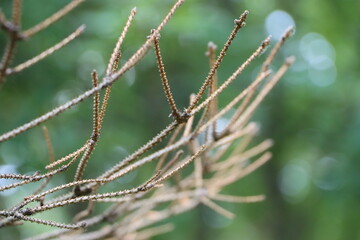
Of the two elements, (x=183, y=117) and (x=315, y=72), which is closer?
(x=183, y=117)

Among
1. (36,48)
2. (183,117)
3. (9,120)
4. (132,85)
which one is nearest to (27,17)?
(36,48)

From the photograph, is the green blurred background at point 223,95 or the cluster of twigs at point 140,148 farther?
the green blurred background at point 223,95

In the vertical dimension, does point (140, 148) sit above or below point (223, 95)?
below

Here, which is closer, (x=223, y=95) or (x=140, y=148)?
(x=140, y=148)

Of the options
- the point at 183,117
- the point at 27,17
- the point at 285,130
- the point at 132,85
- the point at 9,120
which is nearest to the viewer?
the point at 183,117

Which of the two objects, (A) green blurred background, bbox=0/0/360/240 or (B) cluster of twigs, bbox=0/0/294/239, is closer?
(B) cluster of twigs, bbox=0/0/294/239

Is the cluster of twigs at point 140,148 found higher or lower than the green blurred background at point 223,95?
lower

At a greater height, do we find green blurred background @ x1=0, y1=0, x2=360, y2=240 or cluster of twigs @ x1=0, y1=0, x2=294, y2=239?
green blurred background @ x1=0, y1=0, x2=360, y2=240

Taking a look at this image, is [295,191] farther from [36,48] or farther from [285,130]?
[36,48]
